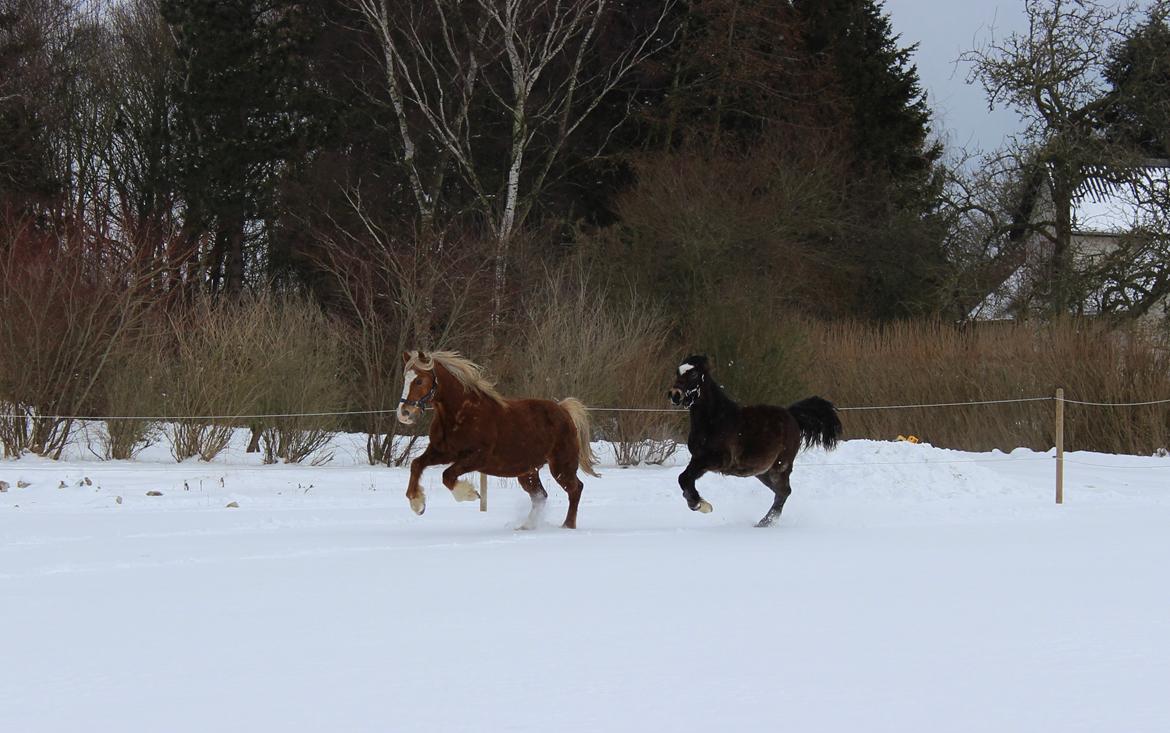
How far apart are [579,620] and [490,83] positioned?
24911 millimetres

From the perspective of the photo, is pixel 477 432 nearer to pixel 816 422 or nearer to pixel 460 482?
pixel 460 482

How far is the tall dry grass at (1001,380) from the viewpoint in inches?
830

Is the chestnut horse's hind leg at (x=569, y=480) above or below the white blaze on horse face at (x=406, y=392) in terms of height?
below

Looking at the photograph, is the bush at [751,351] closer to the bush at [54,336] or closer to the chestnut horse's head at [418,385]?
the bush at [54,336]

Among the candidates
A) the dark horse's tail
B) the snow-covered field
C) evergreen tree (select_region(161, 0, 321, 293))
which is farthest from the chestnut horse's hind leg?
evergreen tree (select_region(161, 0, 321, 293))

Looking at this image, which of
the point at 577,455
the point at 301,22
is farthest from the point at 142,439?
the point at 301,22

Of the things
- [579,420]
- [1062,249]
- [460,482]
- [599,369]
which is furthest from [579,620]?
[1062,249]

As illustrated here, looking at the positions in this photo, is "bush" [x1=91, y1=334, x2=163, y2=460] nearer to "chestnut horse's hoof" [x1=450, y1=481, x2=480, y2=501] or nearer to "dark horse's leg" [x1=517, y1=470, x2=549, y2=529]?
"dark horse's leg" [x1=517, y1=470, x2=549, y2=529]

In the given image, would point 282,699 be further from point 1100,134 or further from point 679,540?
point 1100,134

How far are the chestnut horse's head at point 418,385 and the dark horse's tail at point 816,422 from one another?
3.74 m

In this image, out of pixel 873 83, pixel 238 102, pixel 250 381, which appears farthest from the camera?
pixel 873 83

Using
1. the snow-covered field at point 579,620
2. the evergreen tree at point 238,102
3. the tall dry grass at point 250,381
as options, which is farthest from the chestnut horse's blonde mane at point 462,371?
the evergreen tree at point 238,102

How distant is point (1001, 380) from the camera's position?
73.9 ft

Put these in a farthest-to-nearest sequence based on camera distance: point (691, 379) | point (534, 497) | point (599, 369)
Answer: point (599, 369) < point (691, 379) < point (534, 497)
